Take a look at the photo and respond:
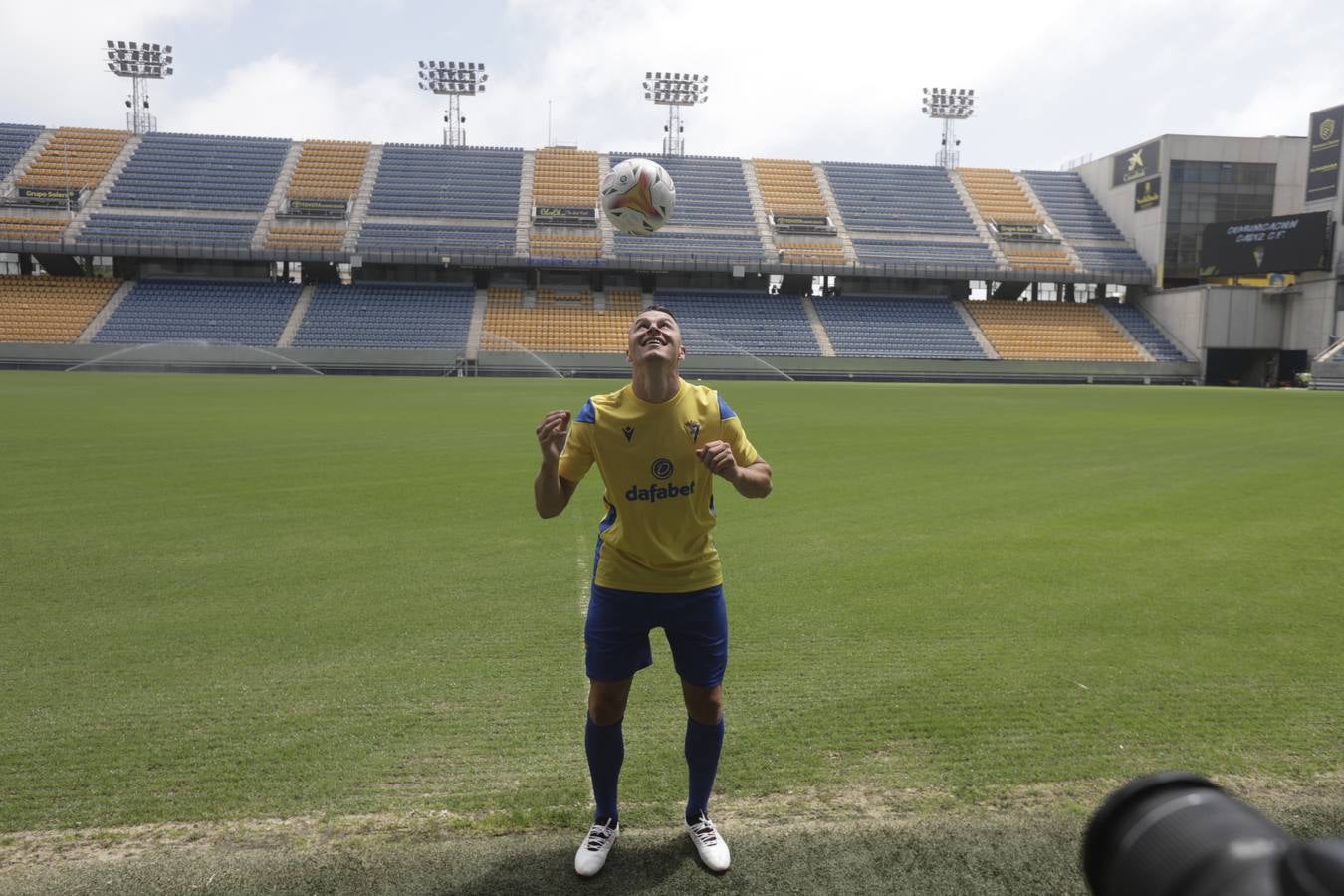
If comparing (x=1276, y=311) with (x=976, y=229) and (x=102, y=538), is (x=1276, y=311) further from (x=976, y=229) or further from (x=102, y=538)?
(x=102, y=538)

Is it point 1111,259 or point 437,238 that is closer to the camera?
point 437,238

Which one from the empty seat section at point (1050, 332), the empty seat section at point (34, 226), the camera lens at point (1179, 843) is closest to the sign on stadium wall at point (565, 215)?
the empty seat section at point (1050, 332)

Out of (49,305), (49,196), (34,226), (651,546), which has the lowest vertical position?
(651,546)

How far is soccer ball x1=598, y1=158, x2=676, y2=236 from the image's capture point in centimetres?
625

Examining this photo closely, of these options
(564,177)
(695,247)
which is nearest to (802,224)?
(695,247)

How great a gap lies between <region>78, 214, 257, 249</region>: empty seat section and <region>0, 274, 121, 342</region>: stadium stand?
2725 millimetres

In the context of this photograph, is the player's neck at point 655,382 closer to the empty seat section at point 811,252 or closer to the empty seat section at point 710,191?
the empty seat section at point 811,252

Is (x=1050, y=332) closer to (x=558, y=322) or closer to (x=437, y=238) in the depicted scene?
(x=558, y=322)

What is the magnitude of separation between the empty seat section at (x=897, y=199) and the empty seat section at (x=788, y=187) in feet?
4.77

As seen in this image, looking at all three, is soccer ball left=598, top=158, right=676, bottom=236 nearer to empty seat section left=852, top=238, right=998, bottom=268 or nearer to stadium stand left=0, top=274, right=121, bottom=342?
stadium stand left=0, top=274, right=121, bottom=342

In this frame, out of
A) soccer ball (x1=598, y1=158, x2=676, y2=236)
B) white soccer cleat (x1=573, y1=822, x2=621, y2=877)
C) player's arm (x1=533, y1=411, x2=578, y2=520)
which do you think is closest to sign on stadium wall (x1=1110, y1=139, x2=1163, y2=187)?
soccer ball (x1=598, y1=158, x2=676, y2=236)

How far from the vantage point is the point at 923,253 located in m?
53.9

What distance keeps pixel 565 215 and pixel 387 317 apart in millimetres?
13187

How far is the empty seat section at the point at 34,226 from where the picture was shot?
46403 millimetres
